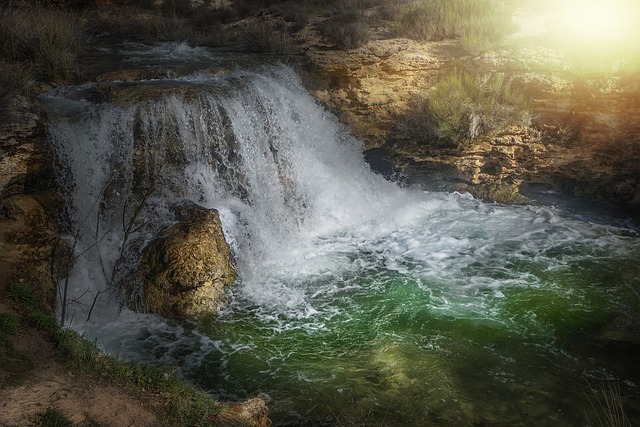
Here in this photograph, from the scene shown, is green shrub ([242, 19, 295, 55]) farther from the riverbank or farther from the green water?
the green water

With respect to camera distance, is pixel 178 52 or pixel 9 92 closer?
pixel 9 92

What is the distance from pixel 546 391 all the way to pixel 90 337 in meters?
4.97

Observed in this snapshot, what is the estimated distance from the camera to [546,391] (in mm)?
4621

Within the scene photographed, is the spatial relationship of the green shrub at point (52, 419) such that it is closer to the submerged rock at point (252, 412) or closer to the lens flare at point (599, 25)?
the submerged rock at point (252, 412)

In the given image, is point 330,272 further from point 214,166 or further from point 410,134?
point 410,134

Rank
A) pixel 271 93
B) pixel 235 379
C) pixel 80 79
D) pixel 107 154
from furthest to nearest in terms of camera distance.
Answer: pixel 271 93
pixel 80 79
pixel 107 154
pixel 235 379

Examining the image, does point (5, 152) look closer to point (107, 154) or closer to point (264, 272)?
point (107, 154)

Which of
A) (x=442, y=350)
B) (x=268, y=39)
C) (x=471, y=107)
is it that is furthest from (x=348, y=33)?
(x=442, y=350)

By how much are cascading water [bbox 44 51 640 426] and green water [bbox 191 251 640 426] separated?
21mm

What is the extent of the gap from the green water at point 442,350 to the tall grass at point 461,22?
524 cm

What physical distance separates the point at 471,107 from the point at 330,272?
4392 mm

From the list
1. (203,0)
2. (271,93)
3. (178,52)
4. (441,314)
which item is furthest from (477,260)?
(203,0)

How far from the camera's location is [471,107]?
29.6 ft

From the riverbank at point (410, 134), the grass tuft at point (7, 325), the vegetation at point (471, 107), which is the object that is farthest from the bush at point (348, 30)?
the grass tuft at point (7, 325)
